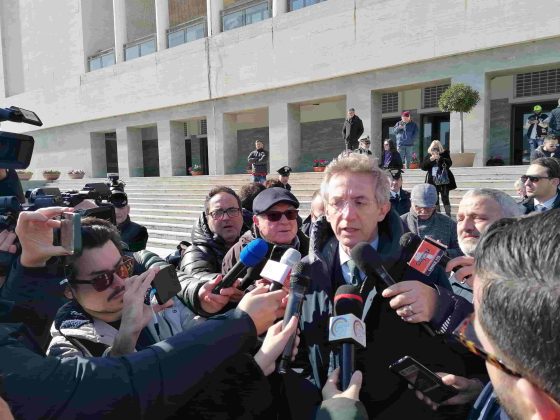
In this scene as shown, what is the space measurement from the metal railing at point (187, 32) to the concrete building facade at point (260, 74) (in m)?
0.07

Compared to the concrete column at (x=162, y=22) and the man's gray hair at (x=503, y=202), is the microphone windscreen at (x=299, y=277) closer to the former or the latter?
the man's gray hair at (x=503, y=202)

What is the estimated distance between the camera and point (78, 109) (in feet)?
82.4

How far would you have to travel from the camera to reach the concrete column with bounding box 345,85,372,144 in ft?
51.3

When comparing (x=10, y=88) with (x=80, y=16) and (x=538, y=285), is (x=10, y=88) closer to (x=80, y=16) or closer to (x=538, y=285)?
(x=80, y=16)

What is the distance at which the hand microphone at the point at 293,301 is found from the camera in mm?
1402

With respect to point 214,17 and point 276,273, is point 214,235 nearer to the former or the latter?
point 276,273

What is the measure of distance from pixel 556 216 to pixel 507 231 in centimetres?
10

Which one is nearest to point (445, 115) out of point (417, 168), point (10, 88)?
point (417, 168)

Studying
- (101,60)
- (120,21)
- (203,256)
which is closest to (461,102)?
(203,256)

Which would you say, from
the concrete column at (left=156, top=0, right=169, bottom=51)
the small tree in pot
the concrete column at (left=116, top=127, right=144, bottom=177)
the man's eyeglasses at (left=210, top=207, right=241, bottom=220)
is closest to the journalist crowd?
the man's eyeglasses at (left=210, top=207, right=241, bottom=220)

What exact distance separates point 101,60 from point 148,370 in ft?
86.9

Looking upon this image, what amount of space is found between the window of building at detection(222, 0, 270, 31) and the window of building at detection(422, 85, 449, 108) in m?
7.28

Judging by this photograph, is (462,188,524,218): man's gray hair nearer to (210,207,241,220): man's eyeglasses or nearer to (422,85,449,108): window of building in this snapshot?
(210,207,241,220): man's eyeglasses

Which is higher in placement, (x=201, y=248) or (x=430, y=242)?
(x=430, y=242)
